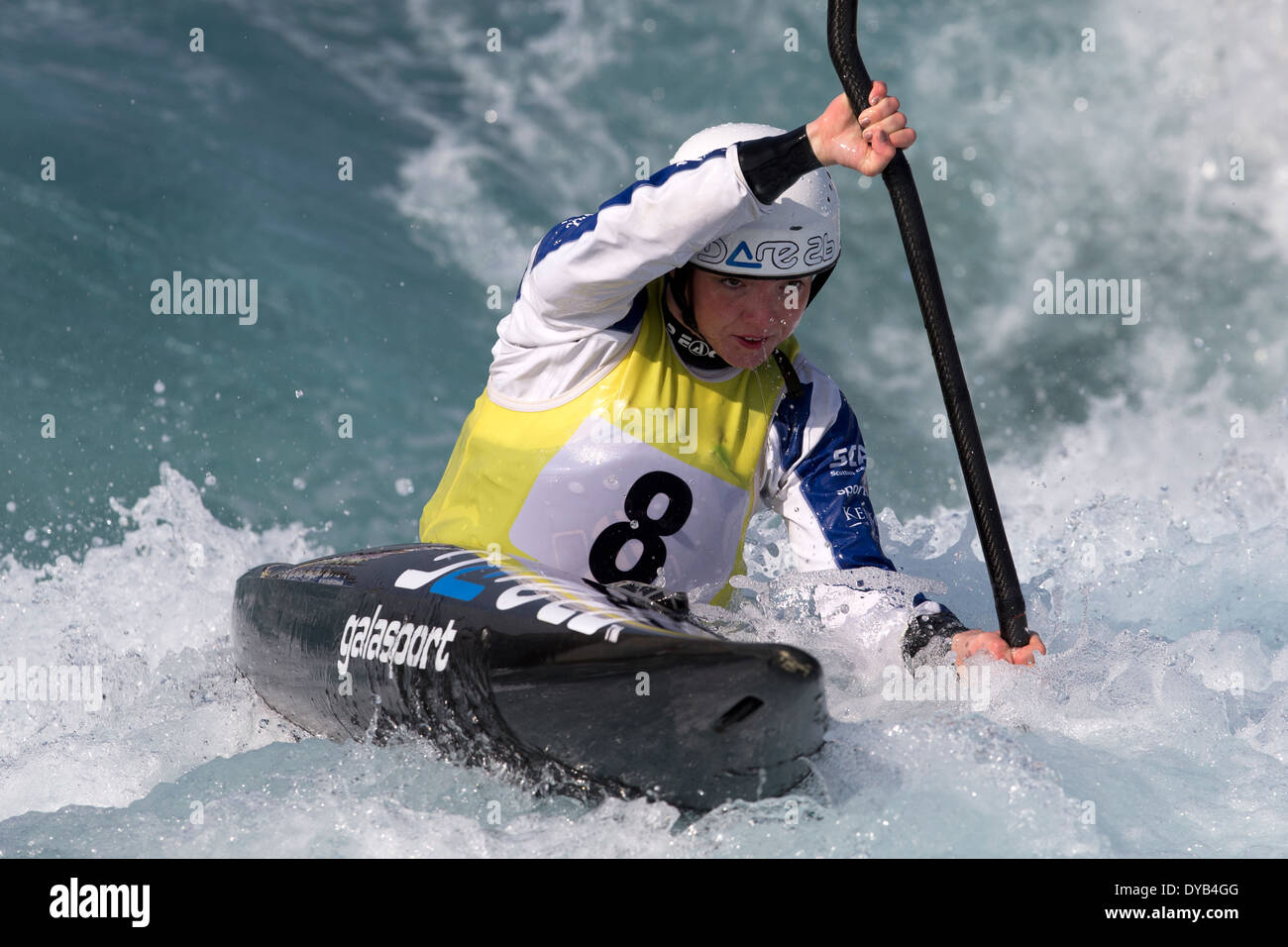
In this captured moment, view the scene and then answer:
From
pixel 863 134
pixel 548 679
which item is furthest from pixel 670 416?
pixel 548 679

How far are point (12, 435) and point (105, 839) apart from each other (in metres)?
5.05

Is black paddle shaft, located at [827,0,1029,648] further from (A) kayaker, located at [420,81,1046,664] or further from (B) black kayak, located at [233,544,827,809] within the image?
(B) black kayak, located at [233,544,827,809]

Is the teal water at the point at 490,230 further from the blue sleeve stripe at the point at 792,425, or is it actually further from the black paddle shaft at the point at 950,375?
the black paddle shaft at the point at 950,375

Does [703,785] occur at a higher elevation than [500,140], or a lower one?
lower

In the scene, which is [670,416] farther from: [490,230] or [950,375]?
[490,230]

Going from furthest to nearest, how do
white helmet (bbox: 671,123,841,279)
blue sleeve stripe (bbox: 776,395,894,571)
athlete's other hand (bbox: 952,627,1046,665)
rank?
blue sleeve stripe (bbox: 776,395,894,571) → white helmet (bbox: 671,123,841,279) → athlete's other hand (bbox: 952,627,1046,665)

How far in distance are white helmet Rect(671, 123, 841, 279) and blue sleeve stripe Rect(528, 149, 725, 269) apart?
23 cm

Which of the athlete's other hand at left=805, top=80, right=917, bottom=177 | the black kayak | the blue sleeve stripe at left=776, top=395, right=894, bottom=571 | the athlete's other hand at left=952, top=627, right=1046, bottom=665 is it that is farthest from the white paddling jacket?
the athlete's other hand at left=805, top=80, right=917, bottom=177

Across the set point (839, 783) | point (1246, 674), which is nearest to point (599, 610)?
point (839, 783)

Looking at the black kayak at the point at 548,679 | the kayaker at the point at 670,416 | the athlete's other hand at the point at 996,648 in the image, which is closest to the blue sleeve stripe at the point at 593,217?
the kayaker at the point at 670,416

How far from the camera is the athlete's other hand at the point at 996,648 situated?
9.09 feet

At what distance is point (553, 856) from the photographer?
2.14 meters

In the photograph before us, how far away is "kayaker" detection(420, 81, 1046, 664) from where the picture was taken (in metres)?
2.93

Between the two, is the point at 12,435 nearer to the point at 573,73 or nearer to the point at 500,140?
the point at 500,140
